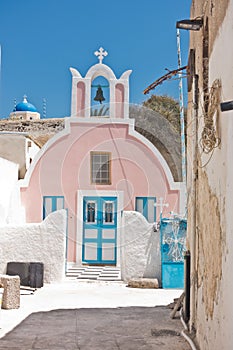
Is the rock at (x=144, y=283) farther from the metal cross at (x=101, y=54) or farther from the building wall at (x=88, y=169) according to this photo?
the metal cross at (x=101, y=54)

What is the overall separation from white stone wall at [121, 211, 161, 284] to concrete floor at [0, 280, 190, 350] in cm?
89

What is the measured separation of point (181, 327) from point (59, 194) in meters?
9.21

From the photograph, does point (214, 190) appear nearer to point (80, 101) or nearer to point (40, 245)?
point (40, 245)

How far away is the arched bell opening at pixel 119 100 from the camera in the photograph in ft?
57.0

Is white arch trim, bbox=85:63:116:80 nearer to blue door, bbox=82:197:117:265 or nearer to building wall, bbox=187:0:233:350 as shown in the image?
blue door, bbox=82:197:117:265

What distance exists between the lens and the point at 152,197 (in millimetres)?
16938

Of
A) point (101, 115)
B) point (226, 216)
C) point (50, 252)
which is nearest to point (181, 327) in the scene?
point (226, 216)

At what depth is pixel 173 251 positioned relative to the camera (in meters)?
13.5

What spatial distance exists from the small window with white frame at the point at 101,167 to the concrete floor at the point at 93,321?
4.86m

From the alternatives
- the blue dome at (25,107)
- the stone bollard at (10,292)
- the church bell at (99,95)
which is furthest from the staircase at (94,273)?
the blue dome at (25,107)

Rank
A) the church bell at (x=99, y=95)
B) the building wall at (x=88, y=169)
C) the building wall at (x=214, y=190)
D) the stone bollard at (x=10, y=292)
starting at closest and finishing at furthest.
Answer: the building wall at (x=214, y=190) → the stone bollard at (x=10, y=292) → the building wall at (x=88, y=169) → the church bell at (x=99, y=95)

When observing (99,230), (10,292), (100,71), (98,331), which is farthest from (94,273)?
(98,331)

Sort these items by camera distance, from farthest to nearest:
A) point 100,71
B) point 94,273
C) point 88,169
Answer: point 100,71, point 88,169, point 94,273

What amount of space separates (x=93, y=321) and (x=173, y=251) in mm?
5098
